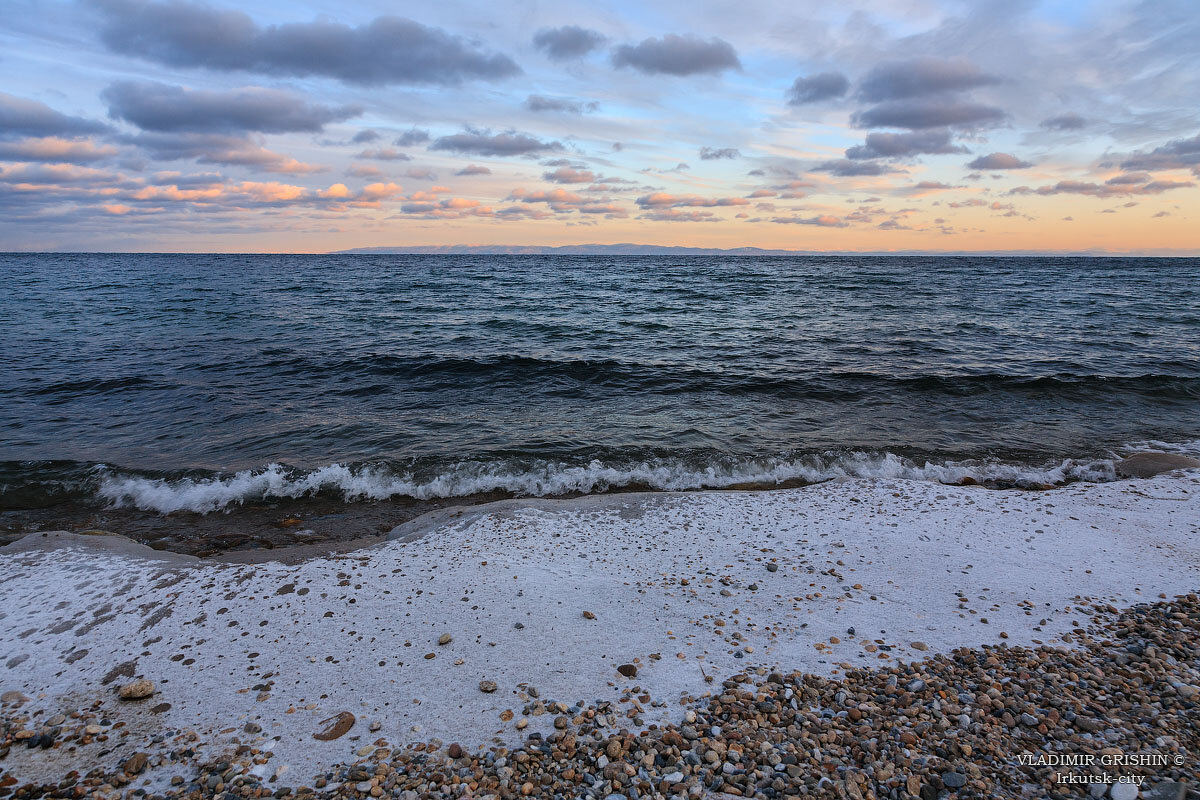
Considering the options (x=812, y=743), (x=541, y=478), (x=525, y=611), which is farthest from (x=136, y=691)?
(x=541, y=478)

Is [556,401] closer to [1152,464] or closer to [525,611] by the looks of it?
[525,611]

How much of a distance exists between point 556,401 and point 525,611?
27.8ft

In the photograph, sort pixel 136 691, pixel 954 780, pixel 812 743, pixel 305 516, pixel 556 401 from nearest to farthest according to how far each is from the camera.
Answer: pixel 954 780 < pixel 812 743 < pixel 136 691 < pixel 305 516 < pixel 556 401

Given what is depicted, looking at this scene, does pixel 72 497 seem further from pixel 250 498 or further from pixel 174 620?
pixel 174 620

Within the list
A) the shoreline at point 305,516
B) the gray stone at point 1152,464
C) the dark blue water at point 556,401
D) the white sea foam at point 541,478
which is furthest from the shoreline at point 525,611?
the dark blue water at point 556,401

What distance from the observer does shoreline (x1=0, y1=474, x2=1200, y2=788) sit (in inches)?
138

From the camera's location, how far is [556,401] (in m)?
12.9

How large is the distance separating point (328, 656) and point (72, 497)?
7039 millimetres

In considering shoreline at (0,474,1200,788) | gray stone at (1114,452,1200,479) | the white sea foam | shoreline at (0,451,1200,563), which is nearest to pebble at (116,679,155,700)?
shoreline at (0,474,1200,788)

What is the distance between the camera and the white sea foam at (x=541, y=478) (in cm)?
809

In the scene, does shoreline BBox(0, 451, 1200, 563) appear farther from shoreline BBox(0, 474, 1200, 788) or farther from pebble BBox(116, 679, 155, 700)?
pebble BBox(116, 679, 155, 700)

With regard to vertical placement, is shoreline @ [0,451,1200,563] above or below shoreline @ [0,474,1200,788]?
below

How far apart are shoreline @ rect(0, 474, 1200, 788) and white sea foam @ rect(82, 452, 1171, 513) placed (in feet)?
5.22

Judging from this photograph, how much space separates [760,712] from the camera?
132 inches
